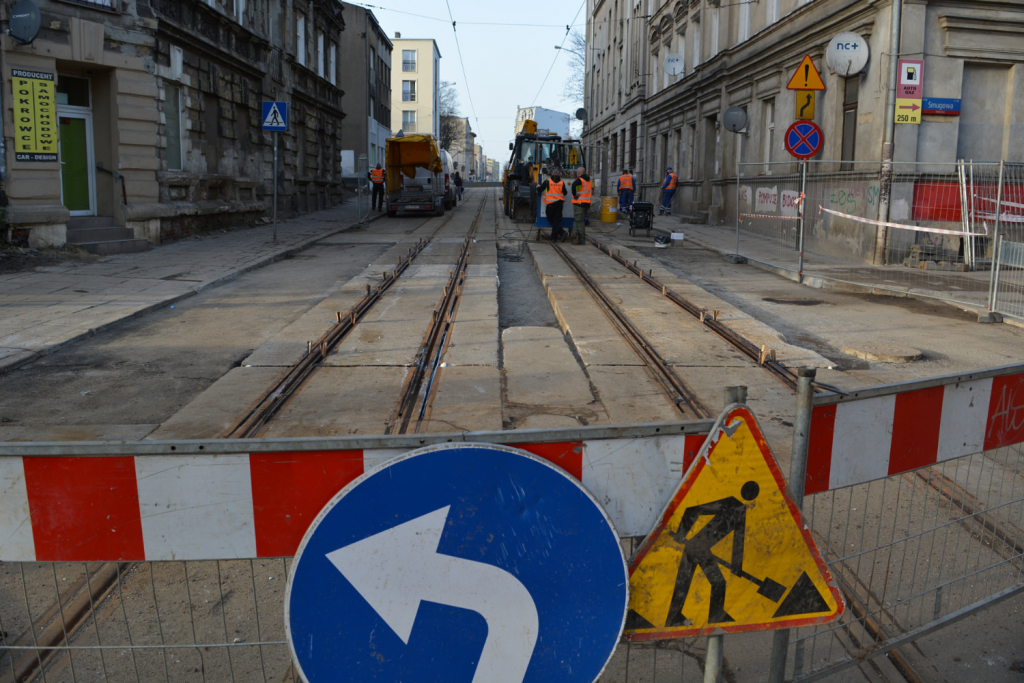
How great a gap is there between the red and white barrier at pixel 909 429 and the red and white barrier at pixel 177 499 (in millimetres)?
693

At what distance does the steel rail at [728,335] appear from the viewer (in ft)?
22.5

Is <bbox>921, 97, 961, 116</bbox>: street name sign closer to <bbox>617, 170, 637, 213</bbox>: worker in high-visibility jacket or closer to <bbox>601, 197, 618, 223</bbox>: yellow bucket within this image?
<bbox>601, 197, 618, 223</bbox>: yellow bucket

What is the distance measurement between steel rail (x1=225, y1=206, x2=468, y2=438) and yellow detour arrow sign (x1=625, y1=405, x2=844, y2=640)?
148 inches

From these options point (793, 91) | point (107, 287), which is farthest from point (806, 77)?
point (107, 287)

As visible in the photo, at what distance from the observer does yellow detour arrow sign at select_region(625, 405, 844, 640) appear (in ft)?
6.55

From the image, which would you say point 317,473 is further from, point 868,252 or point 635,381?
point 868,252

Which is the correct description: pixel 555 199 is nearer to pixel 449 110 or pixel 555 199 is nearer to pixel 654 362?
pixel 654 362

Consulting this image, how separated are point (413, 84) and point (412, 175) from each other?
6360 centimetres

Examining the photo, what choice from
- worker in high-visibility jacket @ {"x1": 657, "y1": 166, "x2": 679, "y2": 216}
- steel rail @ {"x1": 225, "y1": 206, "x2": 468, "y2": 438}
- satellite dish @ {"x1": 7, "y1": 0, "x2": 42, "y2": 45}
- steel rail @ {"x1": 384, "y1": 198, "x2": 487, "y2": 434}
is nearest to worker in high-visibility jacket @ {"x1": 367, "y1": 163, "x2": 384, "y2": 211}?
worker in high-visibility jacket @ {"x1": 657, "y1": 166, "x2": 679, "y2": 216}

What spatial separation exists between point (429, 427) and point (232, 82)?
19.7 meters

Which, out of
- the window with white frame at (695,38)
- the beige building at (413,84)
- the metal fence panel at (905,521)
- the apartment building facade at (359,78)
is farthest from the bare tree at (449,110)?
the metal fence panel at (905,521)

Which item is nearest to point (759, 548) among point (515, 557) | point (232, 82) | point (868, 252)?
point (515, 557)

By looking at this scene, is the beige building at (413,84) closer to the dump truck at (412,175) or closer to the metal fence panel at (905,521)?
the dump truck at (412,175)

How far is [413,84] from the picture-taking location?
88.7 meters
